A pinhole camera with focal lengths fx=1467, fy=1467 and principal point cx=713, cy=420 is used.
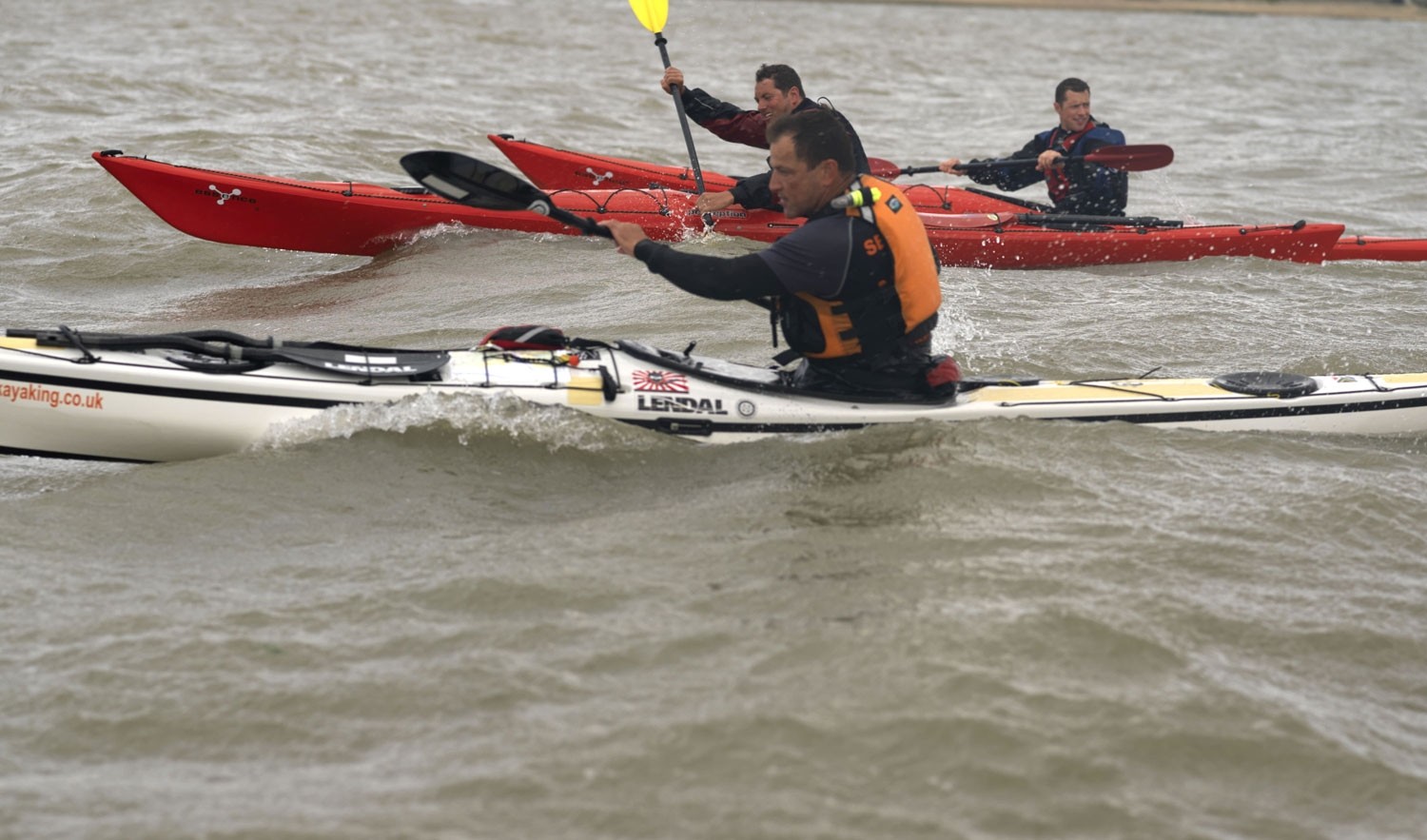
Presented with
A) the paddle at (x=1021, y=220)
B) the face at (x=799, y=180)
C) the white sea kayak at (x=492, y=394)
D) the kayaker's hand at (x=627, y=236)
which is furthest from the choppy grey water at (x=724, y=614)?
the paddle at (x=1021, y=220)

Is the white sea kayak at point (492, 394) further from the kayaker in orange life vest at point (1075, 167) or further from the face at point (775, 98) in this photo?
the kayaker in orange life vest at point (1075, 167)

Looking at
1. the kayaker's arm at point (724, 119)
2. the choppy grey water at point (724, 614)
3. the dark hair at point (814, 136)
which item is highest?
the kayaker's arm at point (724, 119)

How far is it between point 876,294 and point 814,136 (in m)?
0.50

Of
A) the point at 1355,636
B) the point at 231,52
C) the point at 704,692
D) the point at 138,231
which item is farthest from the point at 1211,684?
the point at 231,52

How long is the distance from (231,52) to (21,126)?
4471 mm

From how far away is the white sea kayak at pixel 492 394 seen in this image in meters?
4.22

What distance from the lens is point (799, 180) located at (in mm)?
4234

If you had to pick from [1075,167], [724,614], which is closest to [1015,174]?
[1075,167]

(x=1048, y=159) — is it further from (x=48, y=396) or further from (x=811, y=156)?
(x=48, y=396)

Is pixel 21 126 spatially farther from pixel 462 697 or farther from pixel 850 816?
pixel 850 816

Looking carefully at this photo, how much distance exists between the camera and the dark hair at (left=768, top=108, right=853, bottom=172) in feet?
13.7

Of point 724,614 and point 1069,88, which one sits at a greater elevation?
point 1069,88

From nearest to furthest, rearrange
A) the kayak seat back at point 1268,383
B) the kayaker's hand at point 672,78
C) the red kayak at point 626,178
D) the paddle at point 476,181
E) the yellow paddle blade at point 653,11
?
the paddle at point 476,181 → the kayak seat back at point 1268,383 → the kayaker's hand at point 672,78 → the yellow paddle blade at point 653,11 → the red kayak at point 626,178

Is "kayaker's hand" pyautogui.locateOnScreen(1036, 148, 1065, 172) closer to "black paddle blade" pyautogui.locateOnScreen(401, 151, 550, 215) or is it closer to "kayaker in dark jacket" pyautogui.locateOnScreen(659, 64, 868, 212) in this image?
"kayaker in dark jacket" pyautogui.locateOnScreen(659, 64, 868, 212)
